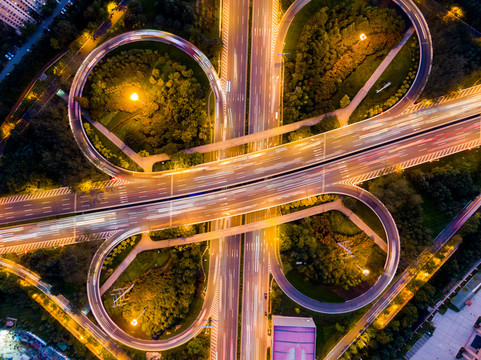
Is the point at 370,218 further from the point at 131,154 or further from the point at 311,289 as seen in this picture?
the point at 131,154

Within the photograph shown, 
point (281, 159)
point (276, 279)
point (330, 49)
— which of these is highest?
point (330, 49)

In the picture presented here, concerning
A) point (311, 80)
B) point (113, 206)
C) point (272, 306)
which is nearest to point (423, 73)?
point (311, 80)

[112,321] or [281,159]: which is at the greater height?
[281,159]

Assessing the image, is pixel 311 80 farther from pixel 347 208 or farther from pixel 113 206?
pixel 113 206

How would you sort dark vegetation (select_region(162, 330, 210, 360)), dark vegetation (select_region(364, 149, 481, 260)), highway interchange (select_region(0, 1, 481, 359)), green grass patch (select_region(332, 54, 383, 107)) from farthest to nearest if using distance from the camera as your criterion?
green grass patch (select_region(332, 54, 383, 107)) → highway interchange (select_region(0, 1, 481, 359)) → dark vegetation (select_region(162, 330, 210, 360)) → dark vegetation (select_region(364, 149, 481, 260))

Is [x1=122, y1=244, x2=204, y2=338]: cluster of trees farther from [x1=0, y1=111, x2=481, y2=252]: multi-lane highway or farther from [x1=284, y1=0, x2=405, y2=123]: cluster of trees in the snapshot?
[x1=284, y1=0, x2=405, y2=123]: cluster of trees

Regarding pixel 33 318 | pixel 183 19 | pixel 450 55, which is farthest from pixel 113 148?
pixel 450 55

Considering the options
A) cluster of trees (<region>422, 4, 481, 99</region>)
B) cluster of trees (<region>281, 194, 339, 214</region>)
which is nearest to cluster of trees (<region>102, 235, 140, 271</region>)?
cluster of trees (<region>281, 194, 339, 214</region>)
